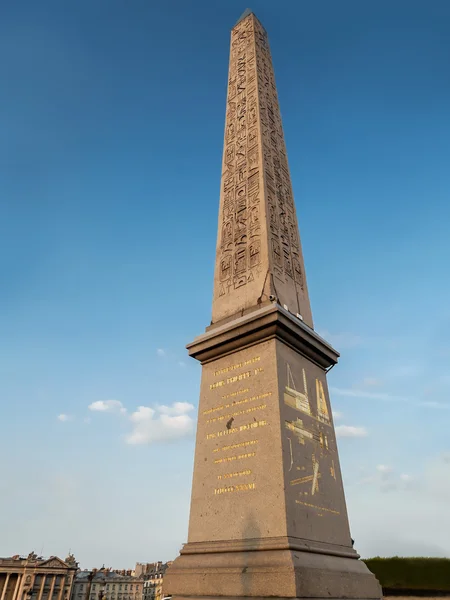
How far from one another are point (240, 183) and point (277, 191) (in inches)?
29.9

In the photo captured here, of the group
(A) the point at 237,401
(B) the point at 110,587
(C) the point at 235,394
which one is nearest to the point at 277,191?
(C) the point at 235,394

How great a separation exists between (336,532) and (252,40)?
12007 millimetres

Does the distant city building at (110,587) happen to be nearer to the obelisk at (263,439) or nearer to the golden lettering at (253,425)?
the obelisk at (263,439)

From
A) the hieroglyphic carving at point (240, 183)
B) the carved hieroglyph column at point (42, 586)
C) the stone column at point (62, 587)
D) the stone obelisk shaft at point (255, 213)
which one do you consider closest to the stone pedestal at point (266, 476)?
the stone obelisk shaft at point (255, 213)

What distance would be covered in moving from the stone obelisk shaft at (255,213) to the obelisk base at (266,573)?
3.39 metres

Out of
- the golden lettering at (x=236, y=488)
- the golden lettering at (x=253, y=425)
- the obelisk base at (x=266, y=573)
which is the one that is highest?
the golden lettering at (x=253, y=425)

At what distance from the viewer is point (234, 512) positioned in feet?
17.7

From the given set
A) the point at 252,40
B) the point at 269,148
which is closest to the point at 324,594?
the point at 269,148

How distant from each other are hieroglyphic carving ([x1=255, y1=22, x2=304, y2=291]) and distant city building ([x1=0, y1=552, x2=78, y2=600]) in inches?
2654

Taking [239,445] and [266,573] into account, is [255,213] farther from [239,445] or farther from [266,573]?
[266,573]

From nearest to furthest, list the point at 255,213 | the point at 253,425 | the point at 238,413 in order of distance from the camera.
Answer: the point at 253,425 < the point at 238,413 < the point at 255,213

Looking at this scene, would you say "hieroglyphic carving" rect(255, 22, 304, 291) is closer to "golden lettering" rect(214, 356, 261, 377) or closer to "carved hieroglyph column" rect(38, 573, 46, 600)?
"golden lettering" rect(214, 356, 261, 377)

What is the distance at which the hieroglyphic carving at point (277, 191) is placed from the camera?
8156 millimetres

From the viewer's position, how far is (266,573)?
14.7ft
